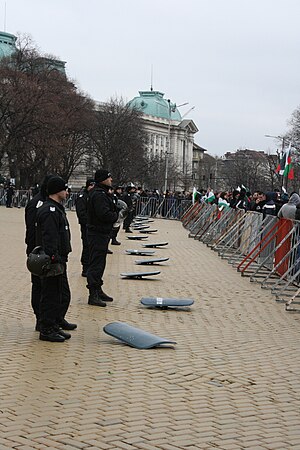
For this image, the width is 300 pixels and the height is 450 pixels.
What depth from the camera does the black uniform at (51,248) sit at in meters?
9.88

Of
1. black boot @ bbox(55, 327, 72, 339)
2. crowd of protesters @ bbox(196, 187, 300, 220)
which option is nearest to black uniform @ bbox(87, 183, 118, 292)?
black boot @ bbox(55, 327, 72, 339)

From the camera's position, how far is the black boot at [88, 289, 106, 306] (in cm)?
1316

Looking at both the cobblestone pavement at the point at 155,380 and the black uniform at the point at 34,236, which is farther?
the black uniform at the point at 34,236

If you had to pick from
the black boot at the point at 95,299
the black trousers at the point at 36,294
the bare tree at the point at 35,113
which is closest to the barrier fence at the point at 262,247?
the black boot at the point at 95,299

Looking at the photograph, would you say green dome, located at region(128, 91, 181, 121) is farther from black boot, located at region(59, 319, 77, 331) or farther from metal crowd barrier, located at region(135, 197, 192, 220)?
black boot, located at region(59, 319, 77, 331)

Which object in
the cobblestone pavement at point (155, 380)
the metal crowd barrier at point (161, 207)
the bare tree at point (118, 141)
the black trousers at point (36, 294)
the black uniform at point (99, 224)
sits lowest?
the metal crowd barrier at point (161, 207)

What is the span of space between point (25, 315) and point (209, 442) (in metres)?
5.86

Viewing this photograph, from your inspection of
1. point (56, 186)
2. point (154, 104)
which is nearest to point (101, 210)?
point (56, 186)

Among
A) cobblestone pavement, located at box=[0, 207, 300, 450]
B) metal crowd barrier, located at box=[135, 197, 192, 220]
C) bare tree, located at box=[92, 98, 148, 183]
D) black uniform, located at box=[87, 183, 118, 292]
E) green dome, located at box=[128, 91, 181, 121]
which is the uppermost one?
green dome, located at box=[128, 91, 181, 121]

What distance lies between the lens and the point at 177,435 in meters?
6.48

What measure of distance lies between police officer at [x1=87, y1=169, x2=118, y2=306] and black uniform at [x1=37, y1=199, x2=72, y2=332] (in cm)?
275

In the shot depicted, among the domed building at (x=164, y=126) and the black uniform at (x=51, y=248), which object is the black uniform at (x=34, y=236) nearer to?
the black uniform at (x=51, y=248)

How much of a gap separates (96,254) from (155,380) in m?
4.87

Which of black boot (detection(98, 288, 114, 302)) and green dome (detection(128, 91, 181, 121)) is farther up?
green dome (detection(128, 91, 181, 121))
